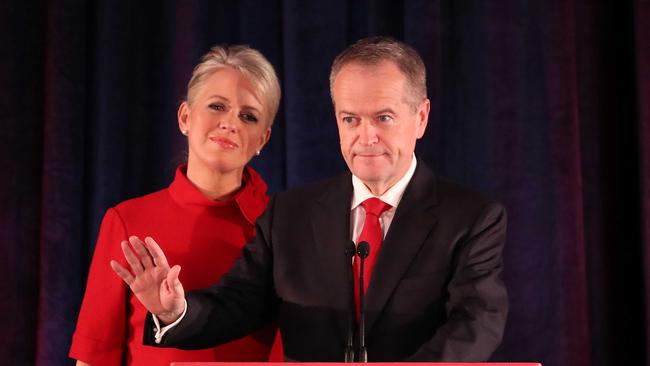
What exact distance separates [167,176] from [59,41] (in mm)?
606

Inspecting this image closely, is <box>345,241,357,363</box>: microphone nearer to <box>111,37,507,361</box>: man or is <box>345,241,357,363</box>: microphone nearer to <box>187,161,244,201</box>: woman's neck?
<box>111,37,507,361</box>: man

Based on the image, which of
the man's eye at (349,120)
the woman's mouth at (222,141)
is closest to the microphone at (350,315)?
the man's eye at (349,120)

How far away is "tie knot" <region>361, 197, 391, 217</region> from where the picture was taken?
2.12m

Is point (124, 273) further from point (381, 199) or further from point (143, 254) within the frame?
point (381, 199)

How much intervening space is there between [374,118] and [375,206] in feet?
0.73

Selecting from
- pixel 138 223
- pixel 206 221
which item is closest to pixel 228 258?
pixel 206 221

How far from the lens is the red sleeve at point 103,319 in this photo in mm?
2438

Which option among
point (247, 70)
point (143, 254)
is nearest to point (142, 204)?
point (247, 70)

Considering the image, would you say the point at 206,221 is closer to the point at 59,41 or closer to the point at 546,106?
the point at 59,41

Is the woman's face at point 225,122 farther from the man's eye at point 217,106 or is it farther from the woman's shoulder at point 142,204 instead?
the woman's shoulder at point 142,204

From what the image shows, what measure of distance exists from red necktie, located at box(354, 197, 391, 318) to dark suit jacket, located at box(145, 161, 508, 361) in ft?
0.10

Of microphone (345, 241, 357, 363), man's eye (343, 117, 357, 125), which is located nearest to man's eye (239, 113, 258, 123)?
man's eye (343, 117, 357, 125)

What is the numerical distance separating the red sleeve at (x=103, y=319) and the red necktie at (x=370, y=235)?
739 mm

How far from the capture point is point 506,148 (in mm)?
2902
